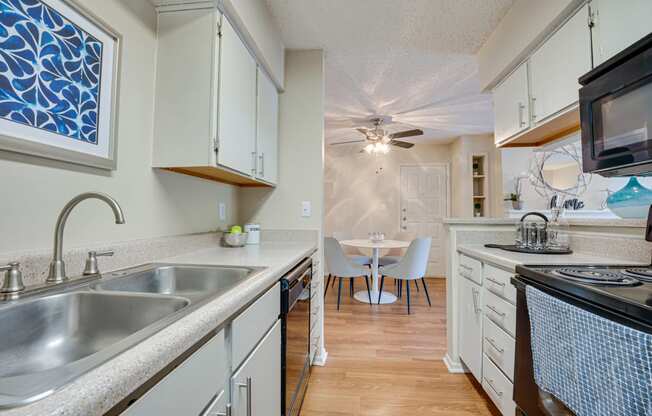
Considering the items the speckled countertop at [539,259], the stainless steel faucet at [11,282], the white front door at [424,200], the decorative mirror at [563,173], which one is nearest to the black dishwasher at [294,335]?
the stainless steel faucet at [11,282]

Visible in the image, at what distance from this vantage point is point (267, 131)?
6.23ft

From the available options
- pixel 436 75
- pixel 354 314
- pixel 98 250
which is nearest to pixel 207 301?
pixel 98 250

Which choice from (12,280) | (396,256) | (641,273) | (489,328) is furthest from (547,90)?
(396,256)

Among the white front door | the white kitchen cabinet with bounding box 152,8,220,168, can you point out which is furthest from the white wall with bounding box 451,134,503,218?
the white kitchen cabinet with bounding box 152,8,220,168

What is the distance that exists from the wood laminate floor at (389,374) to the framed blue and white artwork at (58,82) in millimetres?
1650

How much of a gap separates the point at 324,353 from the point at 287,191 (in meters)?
1.27

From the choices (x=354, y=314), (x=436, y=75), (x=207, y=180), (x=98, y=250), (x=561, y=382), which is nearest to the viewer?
(x=561, y=382)

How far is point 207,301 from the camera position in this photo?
0.69 m

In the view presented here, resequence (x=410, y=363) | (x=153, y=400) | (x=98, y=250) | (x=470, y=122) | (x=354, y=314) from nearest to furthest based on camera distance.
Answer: (x=153, y=400) → (x=98, y=250) → (x=410, y=363) → (x=354, y=314) → (x=470, y=122)

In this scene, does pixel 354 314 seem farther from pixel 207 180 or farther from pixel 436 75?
pixel 436 75

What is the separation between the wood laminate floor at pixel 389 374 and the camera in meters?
1.59

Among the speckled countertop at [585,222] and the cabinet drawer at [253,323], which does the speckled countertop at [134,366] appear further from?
the speckled countertop at [585,222]

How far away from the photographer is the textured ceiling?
70.9 inches

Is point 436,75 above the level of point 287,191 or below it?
above
